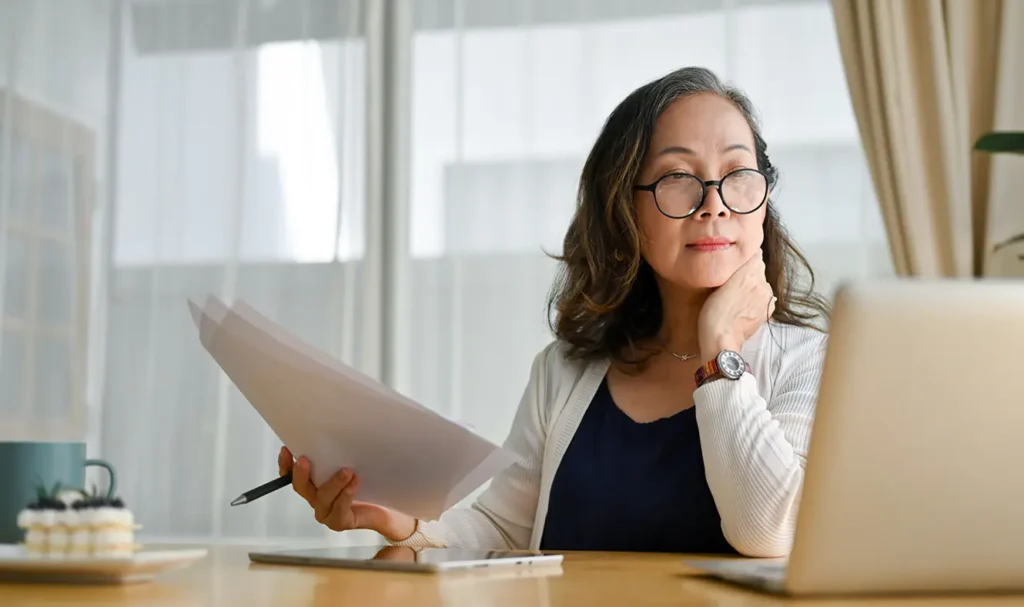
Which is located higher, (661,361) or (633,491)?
(661,361)

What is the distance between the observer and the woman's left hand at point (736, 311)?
1451mm

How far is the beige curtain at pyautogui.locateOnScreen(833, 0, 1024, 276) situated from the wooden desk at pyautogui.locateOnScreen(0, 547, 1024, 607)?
2063mm

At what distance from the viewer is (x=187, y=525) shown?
321cm

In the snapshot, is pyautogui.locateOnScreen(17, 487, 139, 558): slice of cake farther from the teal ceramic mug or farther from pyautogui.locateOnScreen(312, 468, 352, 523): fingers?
pyautogui.locateOnScreen(312, 468, 352, 523): fingers

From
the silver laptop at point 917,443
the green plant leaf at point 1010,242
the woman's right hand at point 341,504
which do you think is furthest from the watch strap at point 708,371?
the green plant leaf at point 1010,242

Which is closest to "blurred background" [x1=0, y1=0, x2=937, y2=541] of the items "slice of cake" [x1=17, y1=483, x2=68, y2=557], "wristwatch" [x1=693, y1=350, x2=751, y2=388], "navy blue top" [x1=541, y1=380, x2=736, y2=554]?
"navy blue top" [x1=541, y1=380, x2=736, y2=554]

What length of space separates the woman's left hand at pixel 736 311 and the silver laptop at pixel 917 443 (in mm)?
777

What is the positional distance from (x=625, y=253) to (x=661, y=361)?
7.1 inches

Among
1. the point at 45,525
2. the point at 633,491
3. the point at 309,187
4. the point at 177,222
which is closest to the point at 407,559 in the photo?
the point at 45,525

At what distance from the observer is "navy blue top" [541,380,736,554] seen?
1487 mm

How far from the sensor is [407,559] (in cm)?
95

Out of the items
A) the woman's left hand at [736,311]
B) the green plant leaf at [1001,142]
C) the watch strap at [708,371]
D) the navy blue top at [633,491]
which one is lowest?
the navy blue top at [633,491]

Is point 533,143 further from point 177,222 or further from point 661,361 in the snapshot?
point 661,361

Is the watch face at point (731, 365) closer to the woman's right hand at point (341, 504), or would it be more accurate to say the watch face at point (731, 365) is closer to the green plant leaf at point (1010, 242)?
the woman's right hand at point (341, 504)
